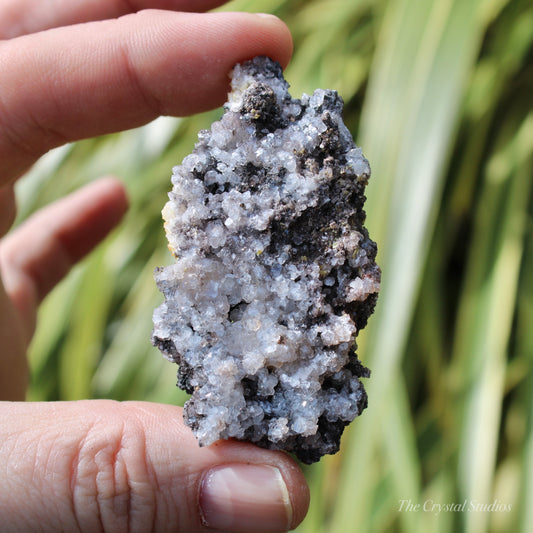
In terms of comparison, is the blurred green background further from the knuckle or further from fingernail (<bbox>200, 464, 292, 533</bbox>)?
the knuckle

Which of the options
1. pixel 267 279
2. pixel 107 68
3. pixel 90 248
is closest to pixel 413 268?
pixel 267 279

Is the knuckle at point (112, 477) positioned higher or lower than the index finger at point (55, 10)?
lower

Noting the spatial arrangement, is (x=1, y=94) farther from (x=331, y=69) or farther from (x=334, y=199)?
(x=331, y=69)

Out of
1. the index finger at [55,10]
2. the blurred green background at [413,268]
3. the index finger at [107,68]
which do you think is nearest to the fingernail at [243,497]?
the blurred green background at [413,268]

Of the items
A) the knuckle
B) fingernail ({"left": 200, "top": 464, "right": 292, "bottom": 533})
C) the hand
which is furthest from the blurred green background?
the knuckle

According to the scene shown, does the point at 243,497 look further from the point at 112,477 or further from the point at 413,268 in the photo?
the point at 413,268

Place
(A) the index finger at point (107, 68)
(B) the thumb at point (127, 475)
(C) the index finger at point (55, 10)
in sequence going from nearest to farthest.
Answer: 1. (B) the thumb at point (127, 475)
2. (A) the index finger at point (107, 68)
3. (C) the index finger at point (55, 10)

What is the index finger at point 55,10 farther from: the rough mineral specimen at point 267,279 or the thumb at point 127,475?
the thumb at point 127,475

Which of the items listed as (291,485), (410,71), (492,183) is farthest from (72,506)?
(492,183)
